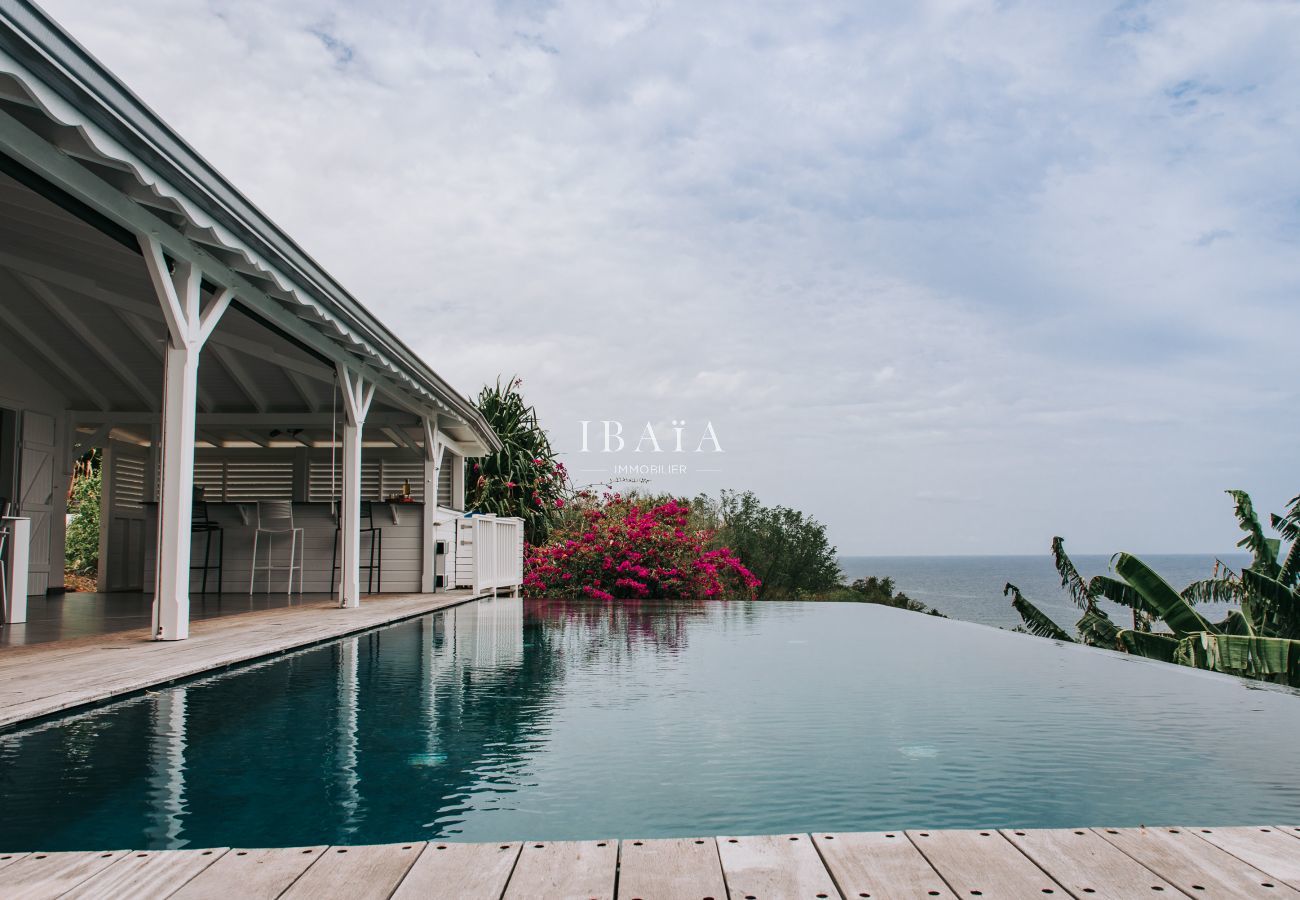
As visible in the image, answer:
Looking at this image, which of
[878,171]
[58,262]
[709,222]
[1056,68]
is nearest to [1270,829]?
[58,262]

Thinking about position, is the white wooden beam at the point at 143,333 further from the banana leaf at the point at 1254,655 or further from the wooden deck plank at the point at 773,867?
A: the banana leaf at the point at 1254,655

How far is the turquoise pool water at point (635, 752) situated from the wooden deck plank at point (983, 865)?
327 millimetres

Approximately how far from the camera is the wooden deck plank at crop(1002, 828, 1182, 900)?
6.09 feet

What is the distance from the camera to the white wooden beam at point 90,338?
8883 mm

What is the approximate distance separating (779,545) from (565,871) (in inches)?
816

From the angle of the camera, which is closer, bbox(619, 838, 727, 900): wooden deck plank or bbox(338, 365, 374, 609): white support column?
bbox(619, 838, 727, 900): wooden deck plank

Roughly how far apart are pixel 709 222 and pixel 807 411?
9.38 meters

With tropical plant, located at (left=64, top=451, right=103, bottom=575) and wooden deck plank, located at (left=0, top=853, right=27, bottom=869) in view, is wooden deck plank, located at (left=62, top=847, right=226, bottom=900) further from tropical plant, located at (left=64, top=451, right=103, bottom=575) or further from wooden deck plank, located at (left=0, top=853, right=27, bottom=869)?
tropical plant, located at (left=64, top=451, right=103, bottom=575)

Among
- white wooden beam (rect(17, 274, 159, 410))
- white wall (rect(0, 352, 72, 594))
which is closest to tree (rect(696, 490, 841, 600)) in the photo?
white wooden beam (rect(17, 274, 159, 410))

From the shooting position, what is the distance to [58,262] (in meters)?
7.83

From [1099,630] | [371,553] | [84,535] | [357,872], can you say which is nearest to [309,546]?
[371,553]

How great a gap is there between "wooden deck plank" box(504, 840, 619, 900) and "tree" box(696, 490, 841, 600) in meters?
19.3

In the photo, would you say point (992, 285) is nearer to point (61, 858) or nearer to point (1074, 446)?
point (1074, 446)

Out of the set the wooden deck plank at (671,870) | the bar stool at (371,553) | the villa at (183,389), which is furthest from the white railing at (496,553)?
the wooden deck plank at (671,870)
